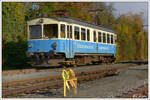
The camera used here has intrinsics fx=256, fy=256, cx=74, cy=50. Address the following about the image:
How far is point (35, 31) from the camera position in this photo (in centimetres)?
1656

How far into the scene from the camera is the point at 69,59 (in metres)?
16.7

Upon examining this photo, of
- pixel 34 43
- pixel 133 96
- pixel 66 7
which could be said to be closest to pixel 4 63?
pixel 34 43

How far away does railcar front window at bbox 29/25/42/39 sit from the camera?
1630cm

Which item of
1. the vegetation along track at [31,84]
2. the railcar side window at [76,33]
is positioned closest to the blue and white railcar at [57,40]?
the railcar side window at [76,33]

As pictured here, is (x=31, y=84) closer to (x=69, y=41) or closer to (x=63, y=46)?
(x=63, y=46)

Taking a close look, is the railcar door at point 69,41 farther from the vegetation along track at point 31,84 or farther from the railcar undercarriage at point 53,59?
the vegetation along track at point 31,84

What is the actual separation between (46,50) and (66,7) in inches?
532

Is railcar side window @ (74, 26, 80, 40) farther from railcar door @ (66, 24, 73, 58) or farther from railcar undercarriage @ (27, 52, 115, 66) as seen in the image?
railcar undercarriage @ (27, 52, 115, 66)

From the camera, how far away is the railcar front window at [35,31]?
642 inches

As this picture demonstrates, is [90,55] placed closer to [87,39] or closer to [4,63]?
[87,39]

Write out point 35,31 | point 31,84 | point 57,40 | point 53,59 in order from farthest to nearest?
point 35,31 < point 53,59 < point 57,40 < point 31,84

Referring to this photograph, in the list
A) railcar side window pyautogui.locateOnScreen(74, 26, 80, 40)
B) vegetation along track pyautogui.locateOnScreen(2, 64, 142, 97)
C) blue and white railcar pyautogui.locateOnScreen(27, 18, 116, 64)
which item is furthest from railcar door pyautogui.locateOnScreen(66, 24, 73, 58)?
vegetation along track pyautogui.locateOnScreen(2, 64, 142, 97)

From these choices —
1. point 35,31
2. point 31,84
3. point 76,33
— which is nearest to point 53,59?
point 35,31

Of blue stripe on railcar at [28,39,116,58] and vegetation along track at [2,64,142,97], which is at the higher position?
blue stripe on railcar at [28,39,116,58]
